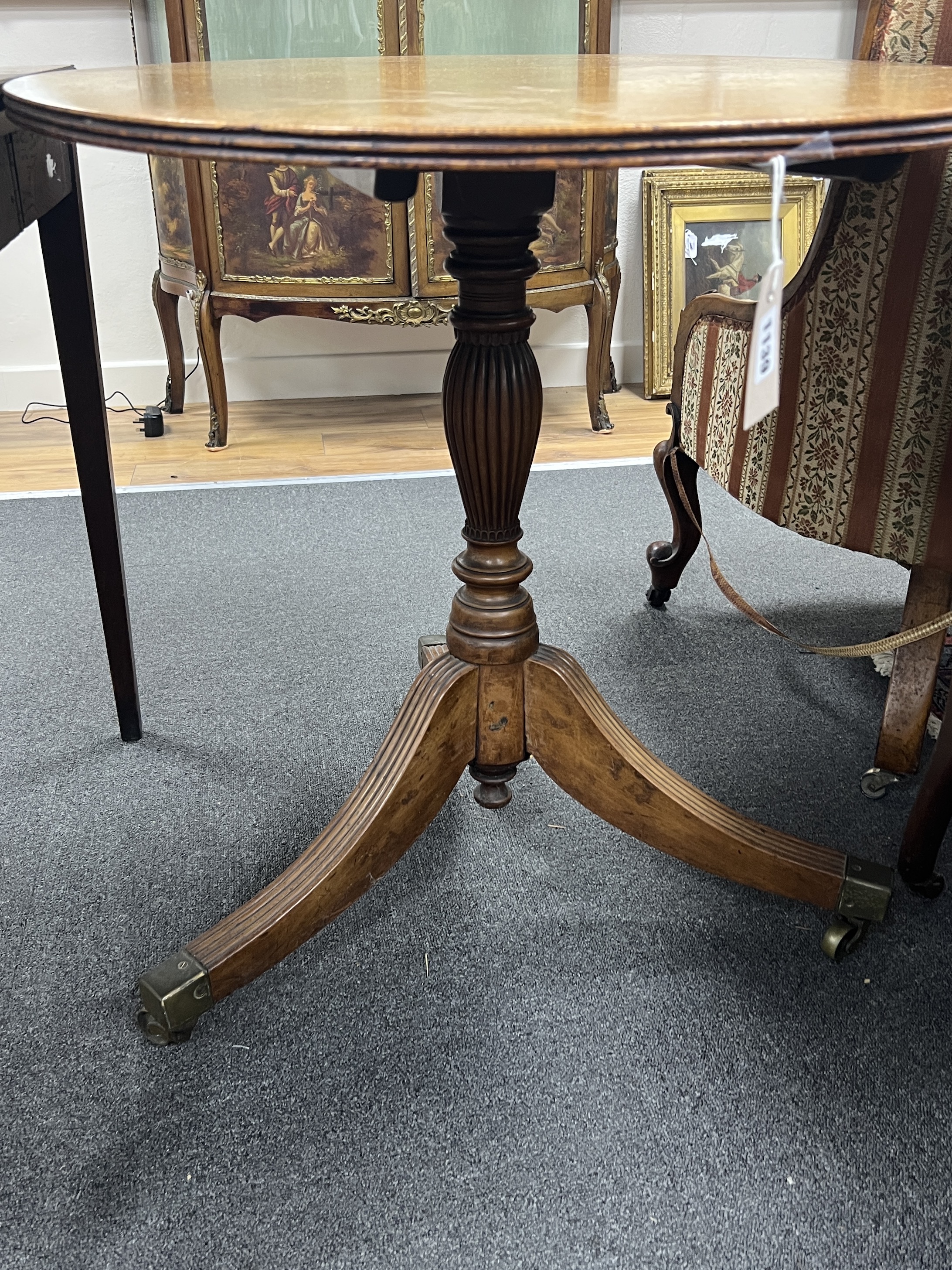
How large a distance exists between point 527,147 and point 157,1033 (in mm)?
712

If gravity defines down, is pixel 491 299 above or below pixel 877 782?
above

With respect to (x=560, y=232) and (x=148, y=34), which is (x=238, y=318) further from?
(x=560, y=232)

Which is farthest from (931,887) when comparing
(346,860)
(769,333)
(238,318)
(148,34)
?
(148,34)

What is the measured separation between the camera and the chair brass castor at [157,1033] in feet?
2.82

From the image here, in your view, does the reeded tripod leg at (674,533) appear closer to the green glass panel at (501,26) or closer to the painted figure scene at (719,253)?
the green glass panel at (501,26)

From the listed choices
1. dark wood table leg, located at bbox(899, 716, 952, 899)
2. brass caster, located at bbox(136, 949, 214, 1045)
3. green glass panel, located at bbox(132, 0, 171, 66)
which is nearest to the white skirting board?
green glass panel, located at bbox(132, 0, 171, 66)

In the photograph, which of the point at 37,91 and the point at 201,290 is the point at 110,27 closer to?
the point at 201,290

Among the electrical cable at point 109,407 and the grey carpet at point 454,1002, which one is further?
the electrical cable at point 109,407

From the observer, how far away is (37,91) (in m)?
0.77

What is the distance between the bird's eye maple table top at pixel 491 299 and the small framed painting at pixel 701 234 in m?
1.61

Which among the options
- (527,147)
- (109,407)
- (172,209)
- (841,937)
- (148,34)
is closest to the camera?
(527,147)

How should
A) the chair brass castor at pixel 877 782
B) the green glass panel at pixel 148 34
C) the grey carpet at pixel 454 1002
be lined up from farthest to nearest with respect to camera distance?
the green glass panel at pixel 148 34 → the chair brass castor at pixel 877 782 → the grey carpet at pixel 454 1002

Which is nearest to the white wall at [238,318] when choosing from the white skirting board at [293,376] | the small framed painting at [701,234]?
the white skirting board at [293,376]

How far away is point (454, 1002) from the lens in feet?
3.05
